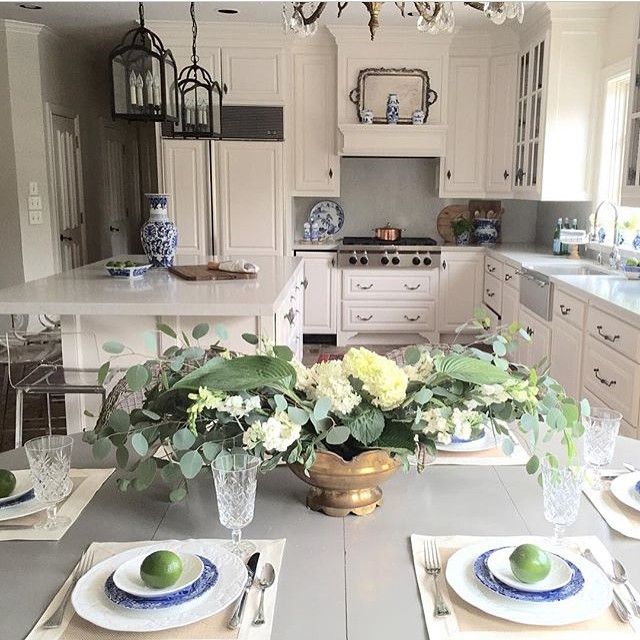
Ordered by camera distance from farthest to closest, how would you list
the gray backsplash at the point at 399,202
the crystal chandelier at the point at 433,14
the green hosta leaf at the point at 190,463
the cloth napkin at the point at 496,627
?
1. the gray backsplash at the point at 399,202
2. the crystal chandelier at the point at 433,14
3. the green hosta leaf at the point at 190,463
4. the cloth napkin at the point at 496,627

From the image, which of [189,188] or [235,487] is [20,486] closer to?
[235,487]

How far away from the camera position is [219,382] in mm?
1120

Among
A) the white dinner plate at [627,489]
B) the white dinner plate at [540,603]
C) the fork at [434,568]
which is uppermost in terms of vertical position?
the white dinner plate at [627,489]


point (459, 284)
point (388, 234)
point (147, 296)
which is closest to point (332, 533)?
point (147, 296)

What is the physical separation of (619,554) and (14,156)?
5.36m

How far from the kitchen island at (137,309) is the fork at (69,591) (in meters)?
1.46

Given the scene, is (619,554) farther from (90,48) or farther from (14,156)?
(90,48)

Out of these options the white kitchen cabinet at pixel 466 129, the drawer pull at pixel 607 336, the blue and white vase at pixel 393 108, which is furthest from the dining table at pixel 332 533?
the white kitchen cabinet at pixel 466 129

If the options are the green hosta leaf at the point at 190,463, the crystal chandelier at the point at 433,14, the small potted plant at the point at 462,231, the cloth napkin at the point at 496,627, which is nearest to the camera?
the cloth napkin at the point at 496,627

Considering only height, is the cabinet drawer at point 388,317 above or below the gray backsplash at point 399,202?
below

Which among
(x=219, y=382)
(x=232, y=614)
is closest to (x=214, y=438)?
(x=219, y=382)

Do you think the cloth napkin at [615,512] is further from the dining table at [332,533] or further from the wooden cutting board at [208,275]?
the wooden cutting board at [208,275]

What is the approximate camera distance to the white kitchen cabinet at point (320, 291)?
5516 millimetres

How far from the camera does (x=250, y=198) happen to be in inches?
212
